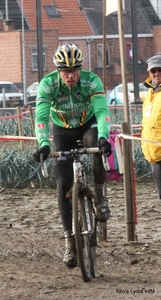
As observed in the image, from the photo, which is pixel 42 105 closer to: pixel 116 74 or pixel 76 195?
pixel 76 195

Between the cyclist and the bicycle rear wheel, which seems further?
the cyclist

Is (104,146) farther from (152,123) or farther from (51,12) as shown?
(51,12)

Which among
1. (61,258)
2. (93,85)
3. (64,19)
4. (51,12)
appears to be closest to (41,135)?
(93,85)

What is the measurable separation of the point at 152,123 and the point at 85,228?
1.45 metres

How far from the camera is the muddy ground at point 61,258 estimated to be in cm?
671

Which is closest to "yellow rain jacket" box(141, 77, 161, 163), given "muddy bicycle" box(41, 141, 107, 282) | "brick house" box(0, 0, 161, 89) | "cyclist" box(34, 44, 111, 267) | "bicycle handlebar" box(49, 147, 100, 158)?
"cyclist" box(34, 44, 111, 267)

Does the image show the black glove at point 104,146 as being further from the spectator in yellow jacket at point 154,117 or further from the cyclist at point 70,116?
the spectator in yellow jacket at point 154,117

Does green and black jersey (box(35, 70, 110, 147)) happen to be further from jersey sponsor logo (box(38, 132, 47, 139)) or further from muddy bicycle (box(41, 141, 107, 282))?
muddy bicycle (box(41, 141, 107, 282))

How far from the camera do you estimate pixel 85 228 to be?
23.5 ft

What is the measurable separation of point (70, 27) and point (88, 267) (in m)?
58.5

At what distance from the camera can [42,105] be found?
7438 millimetres

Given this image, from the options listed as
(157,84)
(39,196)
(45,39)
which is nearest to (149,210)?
(39,196)

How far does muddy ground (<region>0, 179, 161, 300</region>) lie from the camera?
6715 millimetres

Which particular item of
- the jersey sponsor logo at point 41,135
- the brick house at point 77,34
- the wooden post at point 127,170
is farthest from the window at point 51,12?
the jersey sponsor logo at point 41,135
